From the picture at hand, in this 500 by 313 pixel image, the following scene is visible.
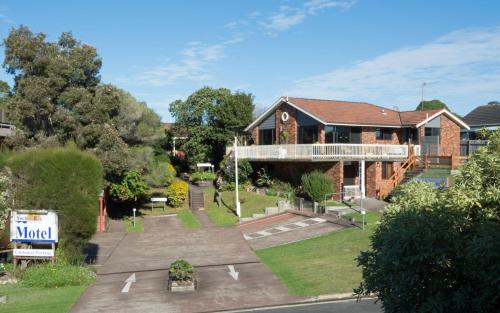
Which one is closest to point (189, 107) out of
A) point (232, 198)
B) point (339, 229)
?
point (232, 198)

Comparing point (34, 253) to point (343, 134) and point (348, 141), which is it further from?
point (348, 141)

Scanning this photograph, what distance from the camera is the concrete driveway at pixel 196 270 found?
16.1 metres

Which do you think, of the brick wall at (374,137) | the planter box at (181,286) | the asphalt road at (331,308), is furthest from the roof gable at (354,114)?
the asphalt road at (331,308)

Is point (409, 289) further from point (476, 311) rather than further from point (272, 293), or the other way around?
point (272, 293)

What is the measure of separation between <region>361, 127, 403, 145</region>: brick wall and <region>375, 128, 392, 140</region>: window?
0.81 ft

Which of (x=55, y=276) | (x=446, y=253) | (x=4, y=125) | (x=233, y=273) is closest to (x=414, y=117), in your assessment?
(x=233, y=273)

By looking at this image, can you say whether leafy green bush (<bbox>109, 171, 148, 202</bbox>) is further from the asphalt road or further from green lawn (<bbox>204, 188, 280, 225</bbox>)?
the asphalt road

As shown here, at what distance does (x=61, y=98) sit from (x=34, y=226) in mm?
11362

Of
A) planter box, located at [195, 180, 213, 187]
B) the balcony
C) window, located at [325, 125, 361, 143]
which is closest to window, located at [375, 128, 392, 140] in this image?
window, located at [325, 125, 361, 143]

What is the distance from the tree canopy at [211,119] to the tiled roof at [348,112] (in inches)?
308

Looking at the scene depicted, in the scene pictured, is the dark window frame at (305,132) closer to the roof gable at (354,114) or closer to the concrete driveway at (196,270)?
the roof gable at (354,114)

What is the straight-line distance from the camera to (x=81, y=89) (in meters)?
28.6

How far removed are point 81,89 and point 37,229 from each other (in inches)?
468

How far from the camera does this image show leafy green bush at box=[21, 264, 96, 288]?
17.8 meters
